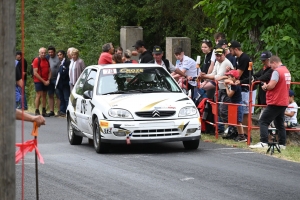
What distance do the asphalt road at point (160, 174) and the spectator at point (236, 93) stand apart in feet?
2.67

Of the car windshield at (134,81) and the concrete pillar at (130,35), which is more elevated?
the concrete pillar at (130,35)

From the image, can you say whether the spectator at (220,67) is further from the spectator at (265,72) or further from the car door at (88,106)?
the car door at (88,106)

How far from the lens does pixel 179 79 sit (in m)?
19.1

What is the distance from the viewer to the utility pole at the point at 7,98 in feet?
18.4

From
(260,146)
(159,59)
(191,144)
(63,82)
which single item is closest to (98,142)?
(191,144)

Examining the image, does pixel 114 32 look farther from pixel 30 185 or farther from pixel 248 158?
pixel 30 185

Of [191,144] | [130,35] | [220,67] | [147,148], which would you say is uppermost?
[130,35]

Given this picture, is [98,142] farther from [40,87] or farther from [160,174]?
[40,87]

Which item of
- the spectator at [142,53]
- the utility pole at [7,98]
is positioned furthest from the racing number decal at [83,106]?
the utility pole at [7,98]

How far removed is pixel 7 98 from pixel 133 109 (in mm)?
8678

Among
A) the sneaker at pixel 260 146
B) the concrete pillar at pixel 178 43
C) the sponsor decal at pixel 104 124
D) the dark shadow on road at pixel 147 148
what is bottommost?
the dark shadow on road at pixel 147 148

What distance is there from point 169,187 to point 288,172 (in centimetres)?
234

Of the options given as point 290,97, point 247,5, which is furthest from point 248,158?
point 247,5

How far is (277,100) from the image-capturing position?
14828 mm
